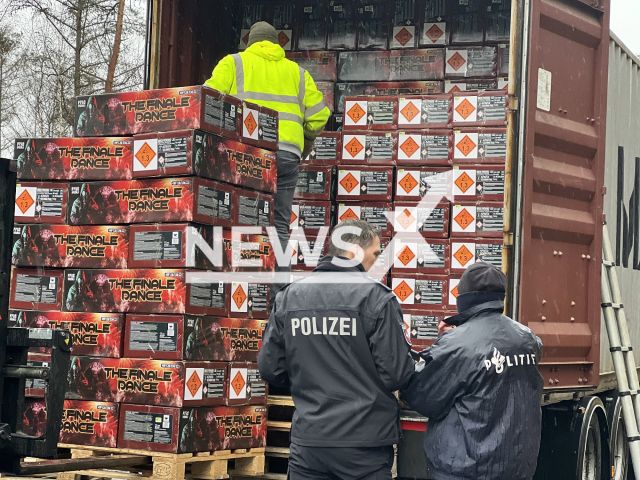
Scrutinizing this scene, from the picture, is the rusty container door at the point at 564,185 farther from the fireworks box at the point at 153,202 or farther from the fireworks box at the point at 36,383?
the fireworks box at the point at 36,383

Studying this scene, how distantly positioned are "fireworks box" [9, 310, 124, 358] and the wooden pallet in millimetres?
494

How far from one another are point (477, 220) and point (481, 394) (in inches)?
100

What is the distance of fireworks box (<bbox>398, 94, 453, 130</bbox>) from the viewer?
6.29 metres

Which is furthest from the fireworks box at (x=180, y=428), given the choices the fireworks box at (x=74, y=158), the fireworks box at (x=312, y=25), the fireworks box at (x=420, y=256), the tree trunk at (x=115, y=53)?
the tree trunk at (x=115, y=53)

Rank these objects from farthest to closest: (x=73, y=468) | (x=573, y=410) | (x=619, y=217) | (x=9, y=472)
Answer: (x=619, y=217), (x=573, y=410), (x=73, y=468), (x=9, y=472)

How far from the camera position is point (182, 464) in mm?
4520

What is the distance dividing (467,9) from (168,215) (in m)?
3.64

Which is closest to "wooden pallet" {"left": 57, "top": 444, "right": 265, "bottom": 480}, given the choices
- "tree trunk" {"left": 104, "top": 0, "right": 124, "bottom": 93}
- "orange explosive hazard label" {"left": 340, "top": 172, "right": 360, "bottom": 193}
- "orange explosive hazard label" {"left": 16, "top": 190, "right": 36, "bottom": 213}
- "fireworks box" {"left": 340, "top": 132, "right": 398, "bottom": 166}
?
"orange explosive hazard label" {"left": 16, "top": 190, "right": 36, "bottom": 213}

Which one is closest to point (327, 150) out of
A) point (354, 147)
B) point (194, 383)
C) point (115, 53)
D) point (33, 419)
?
point (354, 147)

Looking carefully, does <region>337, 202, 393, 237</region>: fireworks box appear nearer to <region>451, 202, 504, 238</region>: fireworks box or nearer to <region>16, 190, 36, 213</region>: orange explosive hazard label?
<region>451, 202, 504, 238</region>: fireworks box

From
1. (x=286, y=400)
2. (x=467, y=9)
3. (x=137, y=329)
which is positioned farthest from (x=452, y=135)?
(x=137, y=329)

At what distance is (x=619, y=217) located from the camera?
7.16 metres

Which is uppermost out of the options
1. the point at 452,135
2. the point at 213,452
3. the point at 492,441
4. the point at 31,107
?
the point at 31,107

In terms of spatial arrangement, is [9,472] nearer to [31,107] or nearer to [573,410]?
[573,410]
